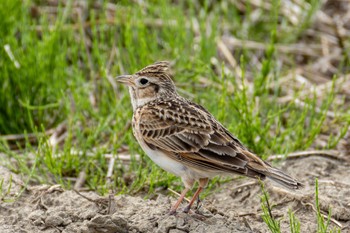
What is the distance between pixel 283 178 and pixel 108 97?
3.19 metres

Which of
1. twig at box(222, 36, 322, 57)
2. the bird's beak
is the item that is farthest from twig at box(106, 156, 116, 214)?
twig at box(222, 36, 322, 57)

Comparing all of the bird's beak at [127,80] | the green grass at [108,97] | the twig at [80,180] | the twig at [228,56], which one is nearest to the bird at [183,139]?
the bird's beak at [127,80]

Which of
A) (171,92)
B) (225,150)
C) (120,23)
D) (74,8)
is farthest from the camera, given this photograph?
(74,8)

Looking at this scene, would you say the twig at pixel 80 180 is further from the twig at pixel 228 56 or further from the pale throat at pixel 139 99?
the twig at pixel 228 56

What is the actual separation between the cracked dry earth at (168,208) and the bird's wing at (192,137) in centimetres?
41

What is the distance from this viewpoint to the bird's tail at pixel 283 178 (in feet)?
16.7

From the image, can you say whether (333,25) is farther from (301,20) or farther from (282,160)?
(282,160)

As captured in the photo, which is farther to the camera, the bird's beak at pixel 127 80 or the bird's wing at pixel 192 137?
the bird's beak at pixel 127 80

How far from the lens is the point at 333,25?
Result: 10.4 metres

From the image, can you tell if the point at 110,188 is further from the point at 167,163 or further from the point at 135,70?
the point at 135,70

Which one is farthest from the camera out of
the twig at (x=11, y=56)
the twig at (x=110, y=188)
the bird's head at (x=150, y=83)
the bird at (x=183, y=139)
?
the twig at (x=11, y=56)

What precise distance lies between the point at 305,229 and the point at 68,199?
1.70 metres

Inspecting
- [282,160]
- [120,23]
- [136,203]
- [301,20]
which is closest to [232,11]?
[301,20]

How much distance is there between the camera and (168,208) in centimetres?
557
